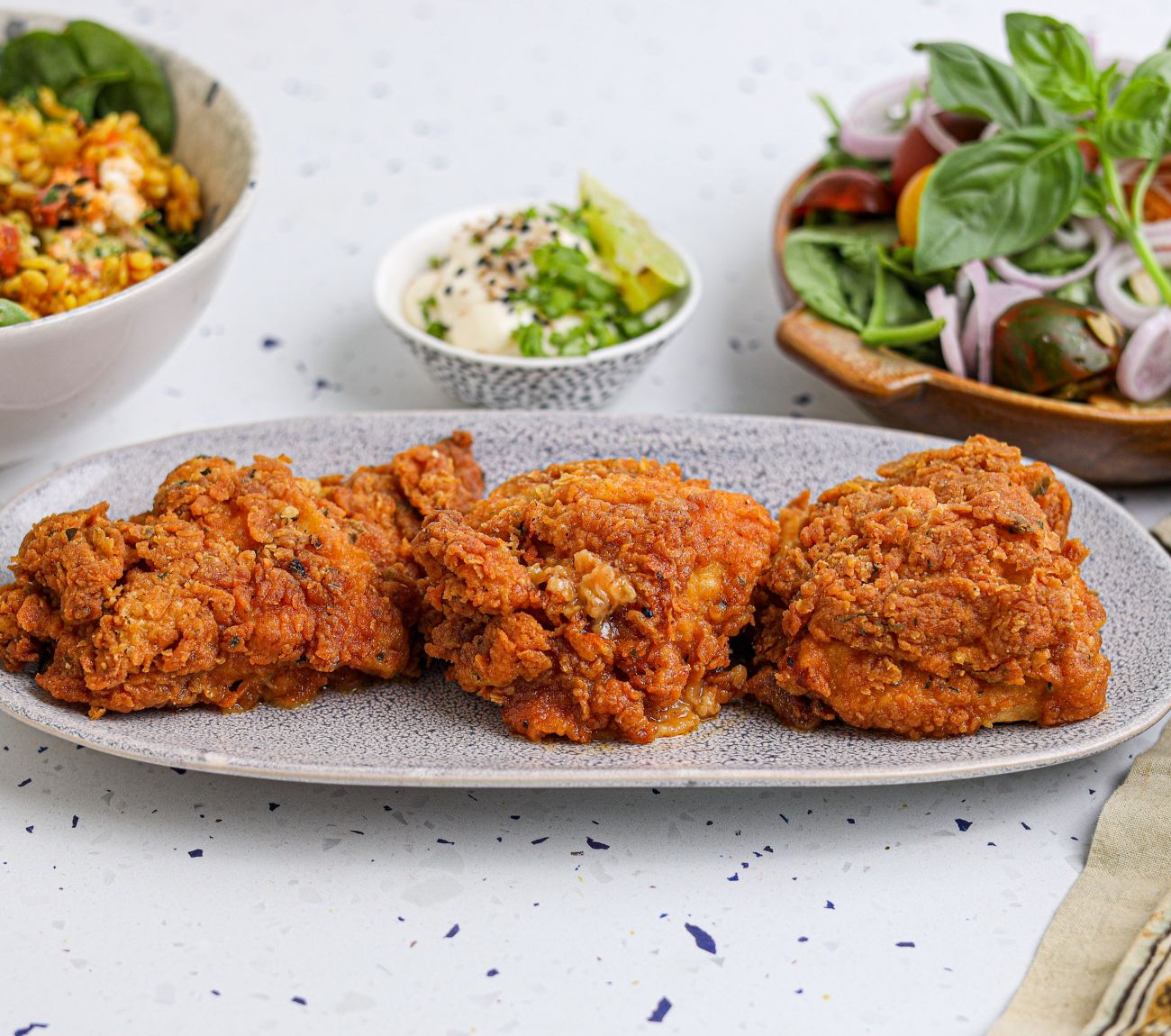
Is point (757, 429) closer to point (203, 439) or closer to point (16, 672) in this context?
point (203, 439)

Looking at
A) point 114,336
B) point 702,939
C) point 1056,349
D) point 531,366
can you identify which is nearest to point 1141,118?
point 1056,349

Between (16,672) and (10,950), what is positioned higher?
(16,672)

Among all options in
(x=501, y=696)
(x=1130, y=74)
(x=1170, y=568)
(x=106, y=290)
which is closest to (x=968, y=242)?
(x=1130, y=74)

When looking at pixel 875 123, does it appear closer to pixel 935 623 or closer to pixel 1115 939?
pixel 935 623

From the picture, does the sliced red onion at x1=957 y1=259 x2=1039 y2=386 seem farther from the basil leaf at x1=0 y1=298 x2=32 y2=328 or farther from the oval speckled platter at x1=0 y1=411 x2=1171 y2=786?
the basil leaf at x1=0 y1=298 x2=32 y2=328

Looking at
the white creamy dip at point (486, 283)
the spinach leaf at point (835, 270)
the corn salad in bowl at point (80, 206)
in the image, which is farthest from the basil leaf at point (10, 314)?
the spinach leaf at point (835, 270)

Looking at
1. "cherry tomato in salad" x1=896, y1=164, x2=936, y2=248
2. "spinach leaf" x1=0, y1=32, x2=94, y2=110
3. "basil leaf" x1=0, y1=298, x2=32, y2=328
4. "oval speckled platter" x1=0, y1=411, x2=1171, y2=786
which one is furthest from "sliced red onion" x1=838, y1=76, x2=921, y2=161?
"basil leaf" x1=0, y1=298, x2=32, y2=328

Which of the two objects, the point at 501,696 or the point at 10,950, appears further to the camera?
the point at 501,696
